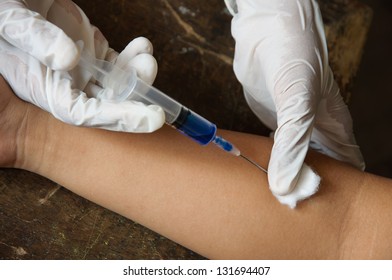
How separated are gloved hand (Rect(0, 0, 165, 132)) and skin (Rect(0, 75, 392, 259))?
0.32 feet

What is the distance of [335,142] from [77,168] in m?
0.91

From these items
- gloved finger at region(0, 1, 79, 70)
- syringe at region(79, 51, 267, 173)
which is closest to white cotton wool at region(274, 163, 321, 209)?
syringe at region(79, 51, 267, 173)

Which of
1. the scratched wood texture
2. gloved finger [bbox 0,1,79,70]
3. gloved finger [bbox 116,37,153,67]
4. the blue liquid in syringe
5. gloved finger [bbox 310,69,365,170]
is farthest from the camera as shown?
the scratched wood texture

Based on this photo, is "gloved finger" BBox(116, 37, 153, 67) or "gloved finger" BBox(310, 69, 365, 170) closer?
"gloved finger" BBox(116, 37, 153, 67)

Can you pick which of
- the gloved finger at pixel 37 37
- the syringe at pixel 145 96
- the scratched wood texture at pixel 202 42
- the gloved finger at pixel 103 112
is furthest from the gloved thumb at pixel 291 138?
the gloved finger at pixel 37 37

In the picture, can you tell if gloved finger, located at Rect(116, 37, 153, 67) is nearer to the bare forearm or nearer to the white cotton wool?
the bare forearm

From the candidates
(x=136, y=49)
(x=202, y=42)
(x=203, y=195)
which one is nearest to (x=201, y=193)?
(x=203, y=195)

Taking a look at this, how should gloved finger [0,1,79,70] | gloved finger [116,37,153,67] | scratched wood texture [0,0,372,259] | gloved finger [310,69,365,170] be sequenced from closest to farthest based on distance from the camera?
gloved finger [0,1,79,70] < gloved finger [116,37,153,67] < gloved finger [310,69,365,170] < scratched wood texture [0,0,372,259]

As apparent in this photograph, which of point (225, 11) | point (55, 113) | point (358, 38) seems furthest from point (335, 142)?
point (55, 113)

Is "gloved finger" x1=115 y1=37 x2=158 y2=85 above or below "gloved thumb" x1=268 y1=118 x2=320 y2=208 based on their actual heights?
above

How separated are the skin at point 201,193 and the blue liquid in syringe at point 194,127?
92mm

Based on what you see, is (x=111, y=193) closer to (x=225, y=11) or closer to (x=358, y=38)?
(x=225, y=11)

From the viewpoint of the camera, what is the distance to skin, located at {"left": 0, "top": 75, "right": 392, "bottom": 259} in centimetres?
140

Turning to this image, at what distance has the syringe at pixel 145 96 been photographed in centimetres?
131
